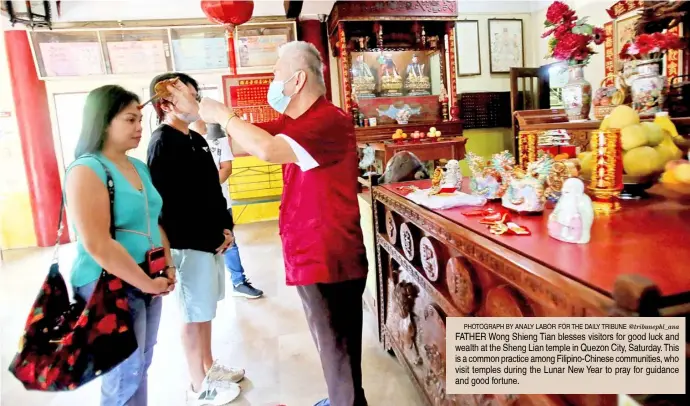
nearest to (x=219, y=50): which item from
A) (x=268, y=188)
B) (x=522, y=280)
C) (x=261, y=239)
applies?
(x=268, y=188)

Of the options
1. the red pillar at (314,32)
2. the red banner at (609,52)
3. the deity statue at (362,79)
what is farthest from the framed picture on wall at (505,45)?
the red pillar at (314,32)

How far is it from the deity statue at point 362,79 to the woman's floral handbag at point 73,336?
432cm

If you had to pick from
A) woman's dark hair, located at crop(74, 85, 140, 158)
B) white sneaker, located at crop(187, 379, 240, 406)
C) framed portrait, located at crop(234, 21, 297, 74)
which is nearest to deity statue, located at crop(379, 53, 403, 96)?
framed portrait, located at crop(234, 21, 297, 74)

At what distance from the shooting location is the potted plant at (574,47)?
1693mm

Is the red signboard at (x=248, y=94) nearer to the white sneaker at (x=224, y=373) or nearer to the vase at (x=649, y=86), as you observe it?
the white sneaker at (x=224, y=373)

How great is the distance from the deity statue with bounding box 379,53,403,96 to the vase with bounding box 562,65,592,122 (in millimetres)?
3729

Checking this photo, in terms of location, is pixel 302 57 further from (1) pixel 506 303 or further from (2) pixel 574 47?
(2) pixel 574 47

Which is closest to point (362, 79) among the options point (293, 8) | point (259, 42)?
point (293, 8)

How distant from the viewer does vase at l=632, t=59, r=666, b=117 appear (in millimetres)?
1492

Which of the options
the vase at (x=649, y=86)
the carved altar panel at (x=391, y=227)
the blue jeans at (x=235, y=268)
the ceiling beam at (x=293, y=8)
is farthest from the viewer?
the ceiling beam at (x=293, y=8)

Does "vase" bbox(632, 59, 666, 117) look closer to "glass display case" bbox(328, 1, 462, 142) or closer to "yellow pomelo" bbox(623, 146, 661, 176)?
"yellow pomelo" bbox(623, 146, 661, 176)

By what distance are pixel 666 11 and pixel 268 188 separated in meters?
4.62

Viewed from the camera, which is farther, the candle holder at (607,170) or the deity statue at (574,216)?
the candle holder at (607,170)

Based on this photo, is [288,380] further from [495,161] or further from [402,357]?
[495,161]
